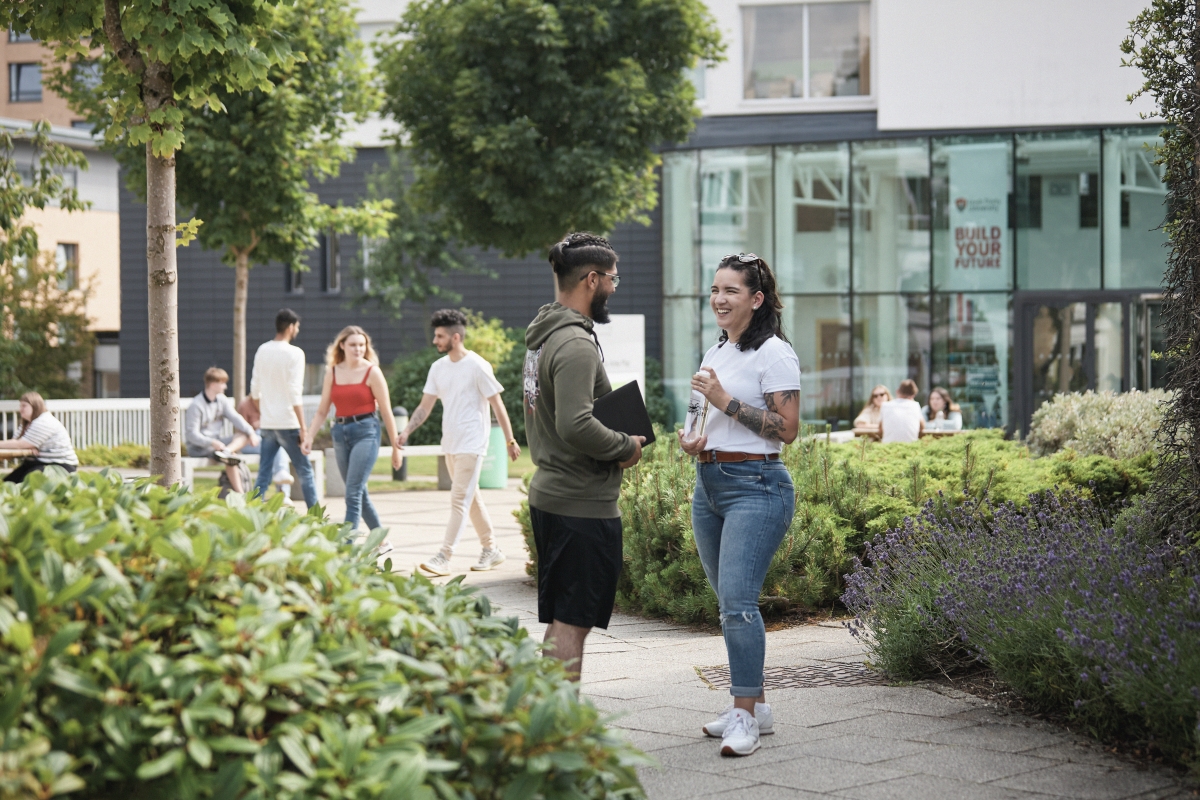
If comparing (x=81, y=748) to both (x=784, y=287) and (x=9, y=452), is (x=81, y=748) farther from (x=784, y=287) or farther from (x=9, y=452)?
(x=784, y=287)

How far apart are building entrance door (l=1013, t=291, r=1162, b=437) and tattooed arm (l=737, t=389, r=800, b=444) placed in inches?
724

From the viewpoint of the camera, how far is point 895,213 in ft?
81.5

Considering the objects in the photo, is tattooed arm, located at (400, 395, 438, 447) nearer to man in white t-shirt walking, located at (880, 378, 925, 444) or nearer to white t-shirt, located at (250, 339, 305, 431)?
white t-shirt, located at (250, 339, 305, 431)

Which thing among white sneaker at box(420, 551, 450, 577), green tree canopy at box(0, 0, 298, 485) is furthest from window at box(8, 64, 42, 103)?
green tree canopy at box(0, 0, 298, 485)

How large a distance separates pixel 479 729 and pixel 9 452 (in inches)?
362

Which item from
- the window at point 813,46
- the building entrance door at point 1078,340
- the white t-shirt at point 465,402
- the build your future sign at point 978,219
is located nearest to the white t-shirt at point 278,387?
the white t-shirt at point 465,402

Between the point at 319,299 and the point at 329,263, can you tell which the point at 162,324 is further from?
the point at 329,263

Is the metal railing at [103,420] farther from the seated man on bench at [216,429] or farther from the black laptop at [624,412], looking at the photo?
the black laptop at [624,412]

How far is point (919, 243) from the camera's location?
24.7 metres

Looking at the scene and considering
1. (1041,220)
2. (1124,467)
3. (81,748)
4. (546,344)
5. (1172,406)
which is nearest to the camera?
(81,748)

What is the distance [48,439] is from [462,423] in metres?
4.08

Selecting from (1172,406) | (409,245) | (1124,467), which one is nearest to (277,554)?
(1172,406)

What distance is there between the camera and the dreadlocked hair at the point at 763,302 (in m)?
4.82

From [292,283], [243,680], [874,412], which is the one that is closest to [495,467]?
[874,412]
